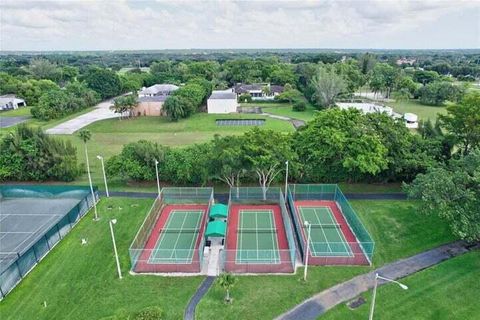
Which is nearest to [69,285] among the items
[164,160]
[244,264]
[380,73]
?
[244,264]

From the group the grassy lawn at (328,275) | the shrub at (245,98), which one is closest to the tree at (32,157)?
the grassy lawn at (328,275)

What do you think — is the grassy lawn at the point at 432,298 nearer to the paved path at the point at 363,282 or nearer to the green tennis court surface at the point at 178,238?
the paved path at the point at 363,282

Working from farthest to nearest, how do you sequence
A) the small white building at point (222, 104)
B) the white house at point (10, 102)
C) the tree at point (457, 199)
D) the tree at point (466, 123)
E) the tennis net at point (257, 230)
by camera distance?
the white house at point (10, 102) → the small white building at point (222, 104) → the tree at point (466, 123) → the tennis net at point (257, 230) → the tree at point (457, 199)

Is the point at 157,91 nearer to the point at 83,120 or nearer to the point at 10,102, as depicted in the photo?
the point at 83,120

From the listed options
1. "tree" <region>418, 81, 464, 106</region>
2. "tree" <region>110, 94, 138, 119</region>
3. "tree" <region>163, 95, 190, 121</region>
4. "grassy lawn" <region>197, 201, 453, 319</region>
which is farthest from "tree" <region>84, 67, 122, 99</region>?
"tree" <region>418, 81, 464, 106</region>

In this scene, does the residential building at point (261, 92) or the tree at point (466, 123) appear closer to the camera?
the tree at point (466, 123)

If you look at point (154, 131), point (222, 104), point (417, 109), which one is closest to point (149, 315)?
point (154, 131)
